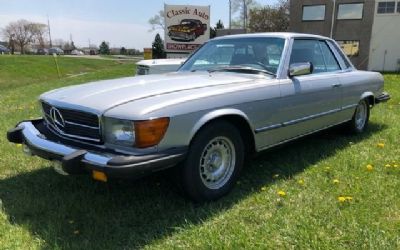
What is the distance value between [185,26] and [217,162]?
1520cm

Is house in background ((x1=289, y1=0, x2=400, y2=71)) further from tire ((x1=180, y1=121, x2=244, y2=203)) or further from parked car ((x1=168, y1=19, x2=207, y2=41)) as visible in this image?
tire ((x1=180, y1=121, x2=244, y2=203))

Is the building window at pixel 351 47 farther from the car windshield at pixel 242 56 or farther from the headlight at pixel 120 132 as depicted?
the headlight at pixel 120 132

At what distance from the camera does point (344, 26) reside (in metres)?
29.6

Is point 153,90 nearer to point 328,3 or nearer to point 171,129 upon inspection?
point 171,129

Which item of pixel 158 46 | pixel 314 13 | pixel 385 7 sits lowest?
pixel 158 46

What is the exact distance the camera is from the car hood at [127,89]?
3.38 metres

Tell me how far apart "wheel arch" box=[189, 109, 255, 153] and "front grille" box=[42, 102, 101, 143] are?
785 mm

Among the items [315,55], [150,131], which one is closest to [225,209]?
[150,131]

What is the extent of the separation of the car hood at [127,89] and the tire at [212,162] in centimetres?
43

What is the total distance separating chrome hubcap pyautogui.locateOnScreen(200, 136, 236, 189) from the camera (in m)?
3.71

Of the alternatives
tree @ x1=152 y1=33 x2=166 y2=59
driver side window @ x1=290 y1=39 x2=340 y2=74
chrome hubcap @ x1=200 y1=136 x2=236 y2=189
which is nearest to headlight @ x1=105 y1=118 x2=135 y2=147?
chrome hubcap @ x1=200 y1=136 x2=236 y2=189

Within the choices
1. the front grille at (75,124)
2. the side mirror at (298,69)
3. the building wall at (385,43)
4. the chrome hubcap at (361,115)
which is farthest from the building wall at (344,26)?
the front grille at (75,124)

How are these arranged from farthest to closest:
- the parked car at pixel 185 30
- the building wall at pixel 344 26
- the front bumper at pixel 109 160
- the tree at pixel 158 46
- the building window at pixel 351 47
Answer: the tree at pixel 158 46, the building window at pixel 351 47, the building wall at pixel 344 26, the parked car at pixel 185 30, the front bumper at pixel 109 160

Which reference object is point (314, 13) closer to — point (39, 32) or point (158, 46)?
point (158, 46)
